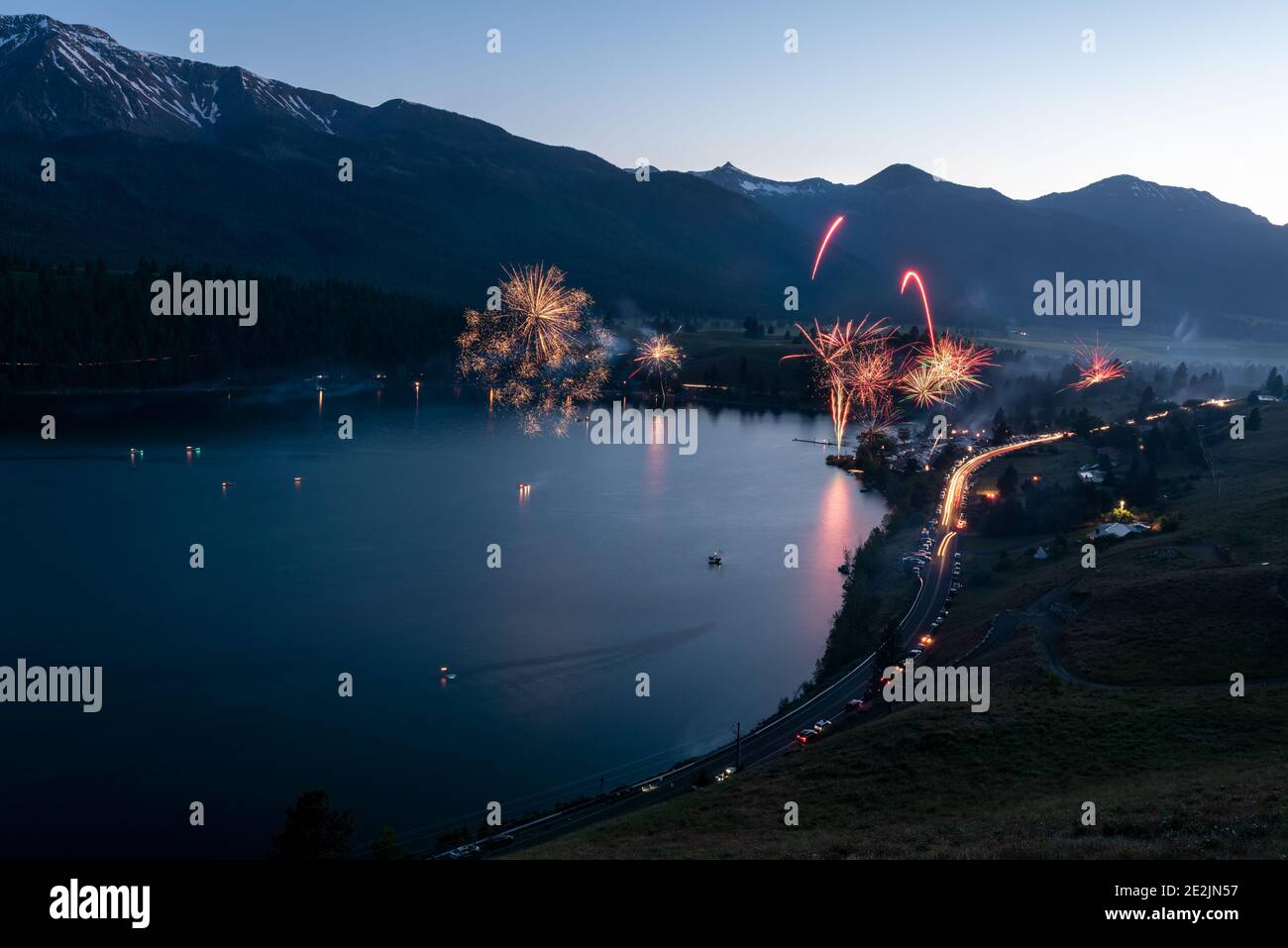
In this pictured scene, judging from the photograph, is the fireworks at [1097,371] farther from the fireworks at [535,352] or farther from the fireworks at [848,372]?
the fireworks at [535,352]

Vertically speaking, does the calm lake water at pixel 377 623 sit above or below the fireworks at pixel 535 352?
below

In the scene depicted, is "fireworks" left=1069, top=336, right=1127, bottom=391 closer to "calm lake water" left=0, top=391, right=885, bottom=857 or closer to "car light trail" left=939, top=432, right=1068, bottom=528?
"car light trail" left=939, top=432, right=1068, bottom=528

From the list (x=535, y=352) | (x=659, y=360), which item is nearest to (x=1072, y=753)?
(x=659, y=360)

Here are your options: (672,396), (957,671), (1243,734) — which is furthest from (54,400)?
(1243,734)

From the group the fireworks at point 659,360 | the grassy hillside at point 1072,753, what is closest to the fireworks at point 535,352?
the fireworks at point 659,360

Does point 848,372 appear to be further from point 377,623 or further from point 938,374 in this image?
point 377,623

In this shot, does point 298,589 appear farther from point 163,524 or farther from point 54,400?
point 54,400
